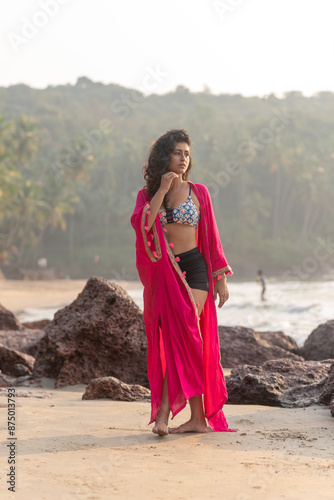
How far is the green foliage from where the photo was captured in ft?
158

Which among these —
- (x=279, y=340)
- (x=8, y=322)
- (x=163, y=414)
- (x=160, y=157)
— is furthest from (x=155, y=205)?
(x=8, y=322)

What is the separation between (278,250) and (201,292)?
2252 inches

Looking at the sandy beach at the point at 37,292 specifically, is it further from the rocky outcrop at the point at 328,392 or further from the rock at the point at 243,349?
the rocky outcrop at the point at 328,392

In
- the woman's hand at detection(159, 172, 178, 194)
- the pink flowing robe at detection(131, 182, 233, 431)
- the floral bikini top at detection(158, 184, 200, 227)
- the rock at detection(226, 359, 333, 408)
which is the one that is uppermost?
the woman's hand at detection(159, 172, 178, 194)

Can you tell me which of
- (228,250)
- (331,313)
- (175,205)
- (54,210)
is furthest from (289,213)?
(175,205)

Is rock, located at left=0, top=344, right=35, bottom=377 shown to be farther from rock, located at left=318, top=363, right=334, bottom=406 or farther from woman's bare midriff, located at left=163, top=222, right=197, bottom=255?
rock, located at left=318, top=363, right=334, bottom=406

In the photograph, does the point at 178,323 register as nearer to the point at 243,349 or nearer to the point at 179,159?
the point at 179,159

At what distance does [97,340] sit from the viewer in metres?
5.57

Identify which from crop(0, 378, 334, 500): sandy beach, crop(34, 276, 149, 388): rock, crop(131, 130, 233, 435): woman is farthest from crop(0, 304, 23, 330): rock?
crop(131, 130, 233, 435): woman

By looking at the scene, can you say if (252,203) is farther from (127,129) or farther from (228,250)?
(127,129)

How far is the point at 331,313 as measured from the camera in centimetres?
1942

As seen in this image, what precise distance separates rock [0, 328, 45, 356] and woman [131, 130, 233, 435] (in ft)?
12.0

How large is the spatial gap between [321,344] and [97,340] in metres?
3.56

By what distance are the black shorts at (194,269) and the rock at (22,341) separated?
3715 mm
